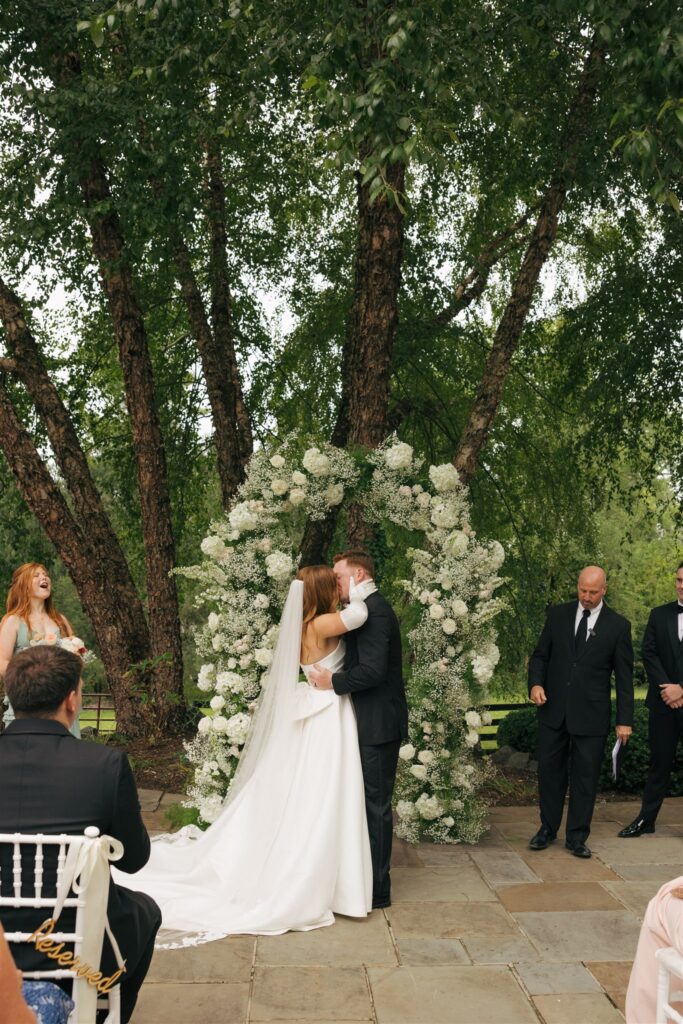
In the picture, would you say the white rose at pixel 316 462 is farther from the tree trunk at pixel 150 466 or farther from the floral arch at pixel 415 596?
the tree trunk at pixel 150 466

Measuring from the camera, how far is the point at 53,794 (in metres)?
3.06

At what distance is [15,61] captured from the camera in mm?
8961

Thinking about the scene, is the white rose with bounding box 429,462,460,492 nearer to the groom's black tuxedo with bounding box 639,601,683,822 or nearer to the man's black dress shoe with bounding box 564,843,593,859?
the groom's black tuxedo with bounding box 639,601,683,822

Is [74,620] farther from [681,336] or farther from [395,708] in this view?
[395,708]

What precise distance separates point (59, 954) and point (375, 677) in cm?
272

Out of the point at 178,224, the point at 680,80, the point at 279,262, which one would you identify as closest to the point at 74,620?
the point at 279,262

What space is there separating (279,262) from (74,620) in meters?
16.5

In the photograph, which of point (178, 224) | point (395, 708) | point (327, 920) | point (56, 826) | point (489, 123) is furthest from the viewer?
point (489, 123)

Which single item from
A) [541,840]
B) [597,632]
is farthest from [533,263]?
[541,840]

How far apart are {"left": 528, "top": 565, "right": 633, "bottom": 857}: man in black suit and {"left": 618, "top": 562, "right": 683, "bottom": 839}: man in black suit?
0.52m

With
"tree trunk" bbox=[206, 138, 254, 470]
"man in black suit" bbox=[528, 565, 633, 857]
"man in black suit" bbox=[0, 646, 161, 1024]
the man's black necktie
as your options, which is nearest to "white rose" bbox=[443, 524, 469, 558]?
"man in black suit" bbox=[528, 565, 633, 857]

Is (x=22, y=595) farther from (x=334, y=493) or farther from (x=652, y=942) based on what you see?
(x=652, y=942)

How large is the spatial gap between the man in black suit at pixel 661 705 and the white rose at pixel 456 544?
55.6 inches

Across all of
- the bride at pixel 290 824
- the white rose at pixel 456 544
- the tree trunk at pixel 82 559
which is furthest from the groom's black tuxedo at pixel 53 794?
the tree trunk at pixel 82 559
